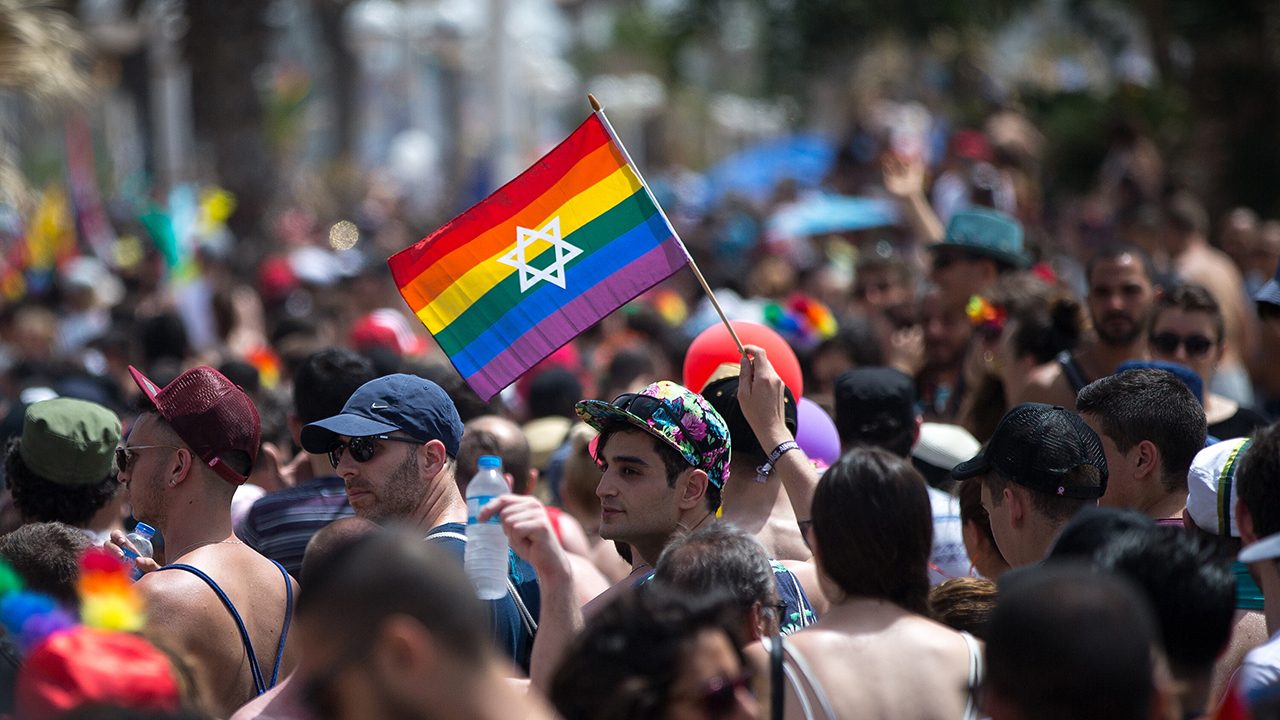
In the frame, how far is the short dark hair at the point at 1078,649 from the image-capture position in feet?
8.61

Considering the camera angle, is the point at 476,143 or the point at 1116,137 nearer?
the point at 1116,137

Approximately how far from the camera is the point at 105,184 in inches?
1425

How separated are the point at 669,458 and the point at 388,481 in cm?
94

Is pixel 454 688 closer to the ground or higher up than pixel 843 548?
higher up

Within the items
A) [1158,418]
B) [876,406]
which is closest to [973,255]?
[876,406]

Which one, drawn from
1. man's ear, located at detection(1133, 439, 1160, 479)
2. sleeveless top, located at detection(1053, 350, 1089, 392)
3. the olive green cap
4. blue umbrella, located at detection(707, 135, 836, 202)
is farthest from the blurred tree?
man's ear, located at detection(1133, 439, 1160, 479)

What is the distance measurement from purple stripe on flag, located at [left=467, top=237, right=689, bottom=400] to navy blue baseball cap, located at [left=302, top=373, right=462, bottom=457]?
0.46 m

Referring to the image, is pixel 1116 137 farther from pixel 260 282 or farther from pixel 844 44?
pixel 260 282

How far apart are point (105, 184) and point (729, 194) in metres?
18.1

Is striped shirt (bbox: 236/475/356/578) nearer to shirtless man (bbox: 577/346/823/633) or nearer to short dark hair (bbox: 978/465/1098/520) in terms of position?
shirtless man (bbox: 577/346/823/633)

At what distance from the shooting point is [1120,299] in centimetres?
697

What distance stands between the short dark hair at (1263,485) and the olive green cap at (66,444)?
3.78 meters

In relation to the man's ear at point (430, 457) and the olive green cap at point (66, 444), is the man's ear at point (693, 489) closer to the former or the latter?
the man's ear at point (430, 457)

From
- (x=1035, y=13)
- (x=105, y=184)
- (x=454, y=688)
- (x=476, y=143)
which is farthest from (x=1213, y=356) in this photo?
(x=476, y=143)
